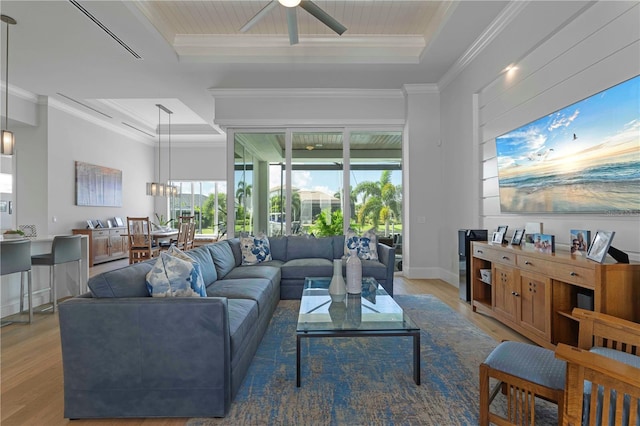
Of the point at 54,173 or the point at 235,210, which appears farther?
the point at 54,173

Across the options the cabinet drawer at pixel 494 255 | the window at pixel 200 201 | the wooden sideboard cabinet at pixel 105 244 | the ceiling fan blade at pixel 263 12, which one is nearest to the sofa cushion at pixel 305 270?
the cabinet drawer at pixel 494 255

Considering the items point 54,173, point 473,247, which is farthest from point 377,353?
point 54,173

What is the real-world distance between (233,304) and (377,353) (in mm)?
1202

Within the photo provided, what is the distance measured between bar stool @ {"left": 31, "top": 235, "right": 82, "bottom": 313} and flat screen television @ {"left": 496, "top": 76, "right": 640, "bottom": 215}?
5163 millimetres

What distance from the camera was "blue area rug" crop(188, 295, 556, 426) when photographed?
6.12 ft

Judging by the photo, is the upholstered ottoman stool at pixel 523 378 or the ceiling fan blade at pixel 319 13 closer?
the upholstered ottoman stool at pixel 523 378

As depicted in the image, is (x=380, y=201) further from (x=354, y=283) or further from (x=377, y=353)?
(x=377, y=353)

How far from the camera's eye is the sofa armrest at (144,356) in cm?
181

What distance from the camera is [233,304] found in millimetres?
2469

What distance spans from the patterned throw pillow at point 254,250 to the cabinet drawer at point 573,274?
3.21 meters

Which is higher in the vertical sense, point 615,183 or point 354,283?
point 615,183

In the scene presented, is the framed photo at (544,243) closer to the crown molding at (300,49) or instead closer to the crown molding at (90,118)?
the crown molding at (300,49)

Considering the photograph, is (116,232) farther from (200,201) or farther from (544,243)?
→ (544,243)

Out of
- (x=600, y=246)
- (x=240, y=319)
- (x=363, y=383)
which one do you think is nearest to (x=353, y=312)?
(x=363, y=383)
